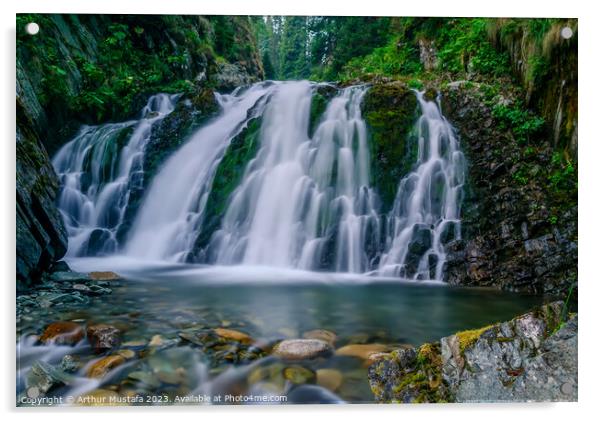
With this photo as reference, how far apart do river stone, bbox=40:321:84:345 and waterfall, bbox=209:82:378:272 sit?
118 centimetres

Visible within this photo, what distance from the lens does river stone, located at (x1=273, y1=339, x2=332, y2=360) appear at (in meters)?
2.25

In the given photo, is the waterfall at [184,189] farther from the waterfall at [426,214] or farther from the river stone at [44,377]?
the waterfall at [426,214]

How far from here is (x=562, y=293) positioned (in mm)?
2689

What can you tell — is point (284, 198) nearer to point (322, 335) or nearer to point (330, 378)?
point (322, 335)

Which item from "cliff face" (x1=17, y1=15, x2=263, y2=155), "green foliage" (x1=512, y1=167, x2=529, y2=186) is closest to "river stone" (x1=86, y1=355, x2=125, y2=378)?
"cliff face" (x1=17, y1=15, x2=263, y2=155)

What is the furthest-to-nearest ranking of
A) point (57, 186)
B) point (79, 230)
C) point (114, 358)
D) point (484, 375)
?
point (57, 186) → point (79, 230) → point (114, 358) → point (484, 375)

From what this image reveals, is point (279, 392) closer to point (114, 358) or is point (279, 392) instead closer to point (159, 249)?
point (114, 358)

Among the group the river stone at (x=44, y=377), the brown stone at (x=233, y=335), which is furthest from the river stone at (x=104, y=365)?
the brown stone at (x=233, y=335)

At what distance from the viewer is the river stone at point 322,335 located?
7.70ft

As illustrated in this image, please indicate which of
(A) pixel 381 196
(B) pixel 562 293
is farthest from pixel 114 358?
(B) pixel 562 293

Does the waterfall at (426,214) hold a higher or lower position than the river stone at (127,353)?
higher

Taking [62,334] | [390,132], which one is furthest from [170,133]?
[62,334]

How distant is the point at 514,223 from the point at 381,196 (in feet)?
3.64

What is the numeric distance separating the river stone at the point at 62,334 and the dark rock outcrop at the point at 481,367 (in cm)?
169
